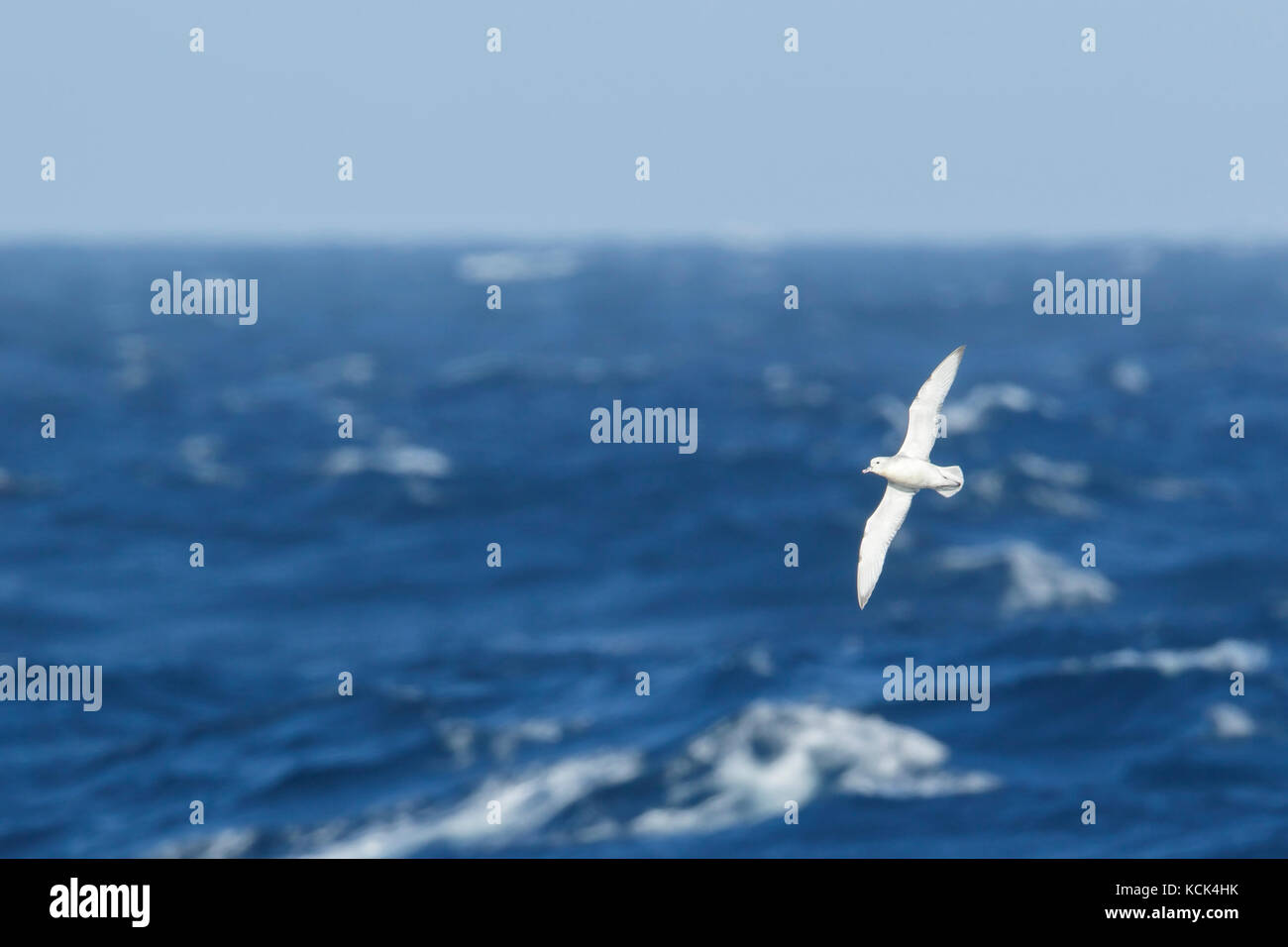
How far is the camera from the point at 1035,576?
52.5 metres

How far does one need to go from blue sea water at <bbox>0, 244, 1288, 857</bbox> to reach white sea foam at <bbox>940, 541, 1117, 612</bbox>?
225mm

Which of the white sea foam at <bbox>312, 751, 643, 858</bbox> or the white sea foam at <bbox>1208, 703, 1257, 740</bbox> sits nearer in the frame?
the white sea foam at <bbox>312, 751, 643, 858</bbox>

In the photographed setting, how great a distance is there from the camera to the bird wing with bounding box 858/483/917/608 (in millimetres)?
16406

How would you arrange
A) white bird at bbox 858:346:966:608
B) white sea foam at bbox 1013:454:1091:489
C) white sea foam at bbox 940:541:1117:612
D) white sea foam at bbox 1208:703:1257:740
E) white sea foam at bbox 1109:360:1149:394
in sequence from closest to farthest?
1. white bird at bbox 858:346:966:608
2. white sea foam at bbox 1208:703:1257:740
3. white sea foam at bbox 940:541:1117:612
4. white sea foam at bbox 1013:454:1091:489
5. white sea foam at bbox 1109:360:1149:394

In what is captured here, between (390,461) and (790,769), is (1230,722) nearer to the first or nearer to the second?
(790,769)

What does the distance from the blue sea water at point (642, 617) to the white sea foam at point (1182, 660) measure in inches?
5.2

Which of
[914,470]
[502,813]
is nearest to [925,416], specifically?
[914,470]

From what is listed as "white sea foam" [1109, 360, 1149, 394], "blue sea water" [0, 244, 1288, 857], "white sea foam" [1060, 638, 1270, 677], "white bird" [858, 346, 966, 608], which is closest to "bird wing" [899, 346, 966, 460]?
"white bird" [858, 346, 966, 608]

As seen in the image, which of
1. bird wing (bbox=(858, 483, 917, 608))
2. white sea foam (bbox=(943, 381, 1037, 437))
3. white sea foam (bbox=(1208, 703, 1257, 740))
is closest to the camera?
bird wing (bbox=(858, 483, 917, 608))

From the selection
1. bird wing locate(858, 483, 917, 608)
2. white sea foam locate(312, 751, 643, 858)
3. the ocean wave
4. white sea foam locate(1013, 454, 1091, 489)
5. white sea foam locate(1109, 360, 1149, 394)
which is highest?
white sea foam locate(1109, 360, 1149, 394)

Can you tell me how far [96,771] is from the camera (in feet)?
134

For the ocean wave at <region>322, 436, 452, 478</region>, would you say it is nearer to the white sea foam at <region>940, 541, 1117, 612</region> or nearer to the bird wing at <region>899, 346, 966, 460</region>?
the white sea foam at <region>940, 541, 1117, 612</region>

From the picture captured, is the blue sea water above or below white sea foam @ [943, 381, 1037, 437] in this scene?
below

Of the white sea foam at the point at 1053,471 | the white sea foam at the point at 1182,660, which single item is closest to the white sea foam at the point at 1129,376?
the white sea foam at the point at 1053,471
